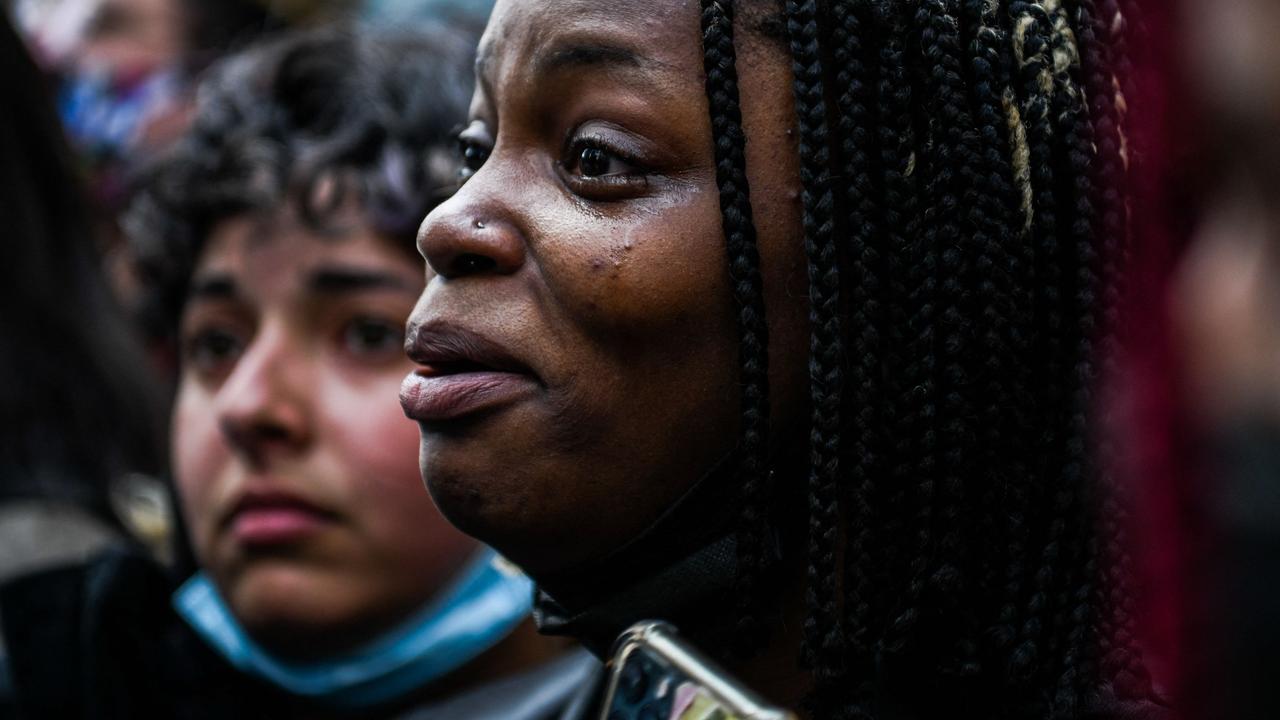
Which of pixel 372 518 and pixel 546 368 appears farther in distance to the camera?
pixel 372 518

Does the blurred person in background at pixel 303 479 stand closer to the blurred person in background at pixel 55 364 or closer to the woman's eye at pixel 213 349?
the woman's eye at pixel 213 349

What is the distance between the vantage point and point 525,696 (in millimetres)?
2729

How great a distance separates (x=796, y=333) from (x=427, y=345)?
43cm

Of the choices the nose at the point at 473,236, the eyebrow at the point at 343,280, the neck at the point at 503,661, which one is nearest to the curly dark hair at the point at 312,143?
the eyebrow at the point at 343,280

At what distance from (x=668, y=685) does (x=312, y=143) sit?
1878mm

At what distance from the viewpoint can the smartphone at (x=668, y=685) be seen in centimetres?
146

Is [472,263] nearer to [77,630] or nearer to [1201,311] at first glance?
[1201,311]

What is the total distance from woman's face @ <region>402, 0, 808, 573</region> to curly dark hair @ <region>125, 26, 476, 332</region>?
1.22m

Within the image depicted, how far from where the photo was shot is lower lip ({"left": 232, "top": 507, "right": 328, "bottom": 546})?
9.00ft

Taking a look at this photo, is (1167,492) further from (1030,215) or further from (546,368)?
(546,368)

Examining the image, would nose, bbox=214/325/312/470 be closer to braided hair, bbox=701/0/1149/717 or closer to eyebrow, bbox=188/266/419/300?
eyebrow, bbox=188/266/419/300

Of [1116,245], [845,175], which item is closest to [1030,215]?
[1116,245]

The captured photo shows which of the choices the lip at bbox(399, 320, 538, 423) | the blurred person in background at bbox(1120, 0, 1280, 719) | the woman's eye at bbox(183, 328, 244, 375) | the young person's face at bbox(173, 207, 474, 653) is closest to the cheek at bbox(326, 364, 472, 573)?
the young person's face at bbox(173, 207, 474, 653)

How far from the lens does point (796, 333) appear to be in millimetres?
1722
